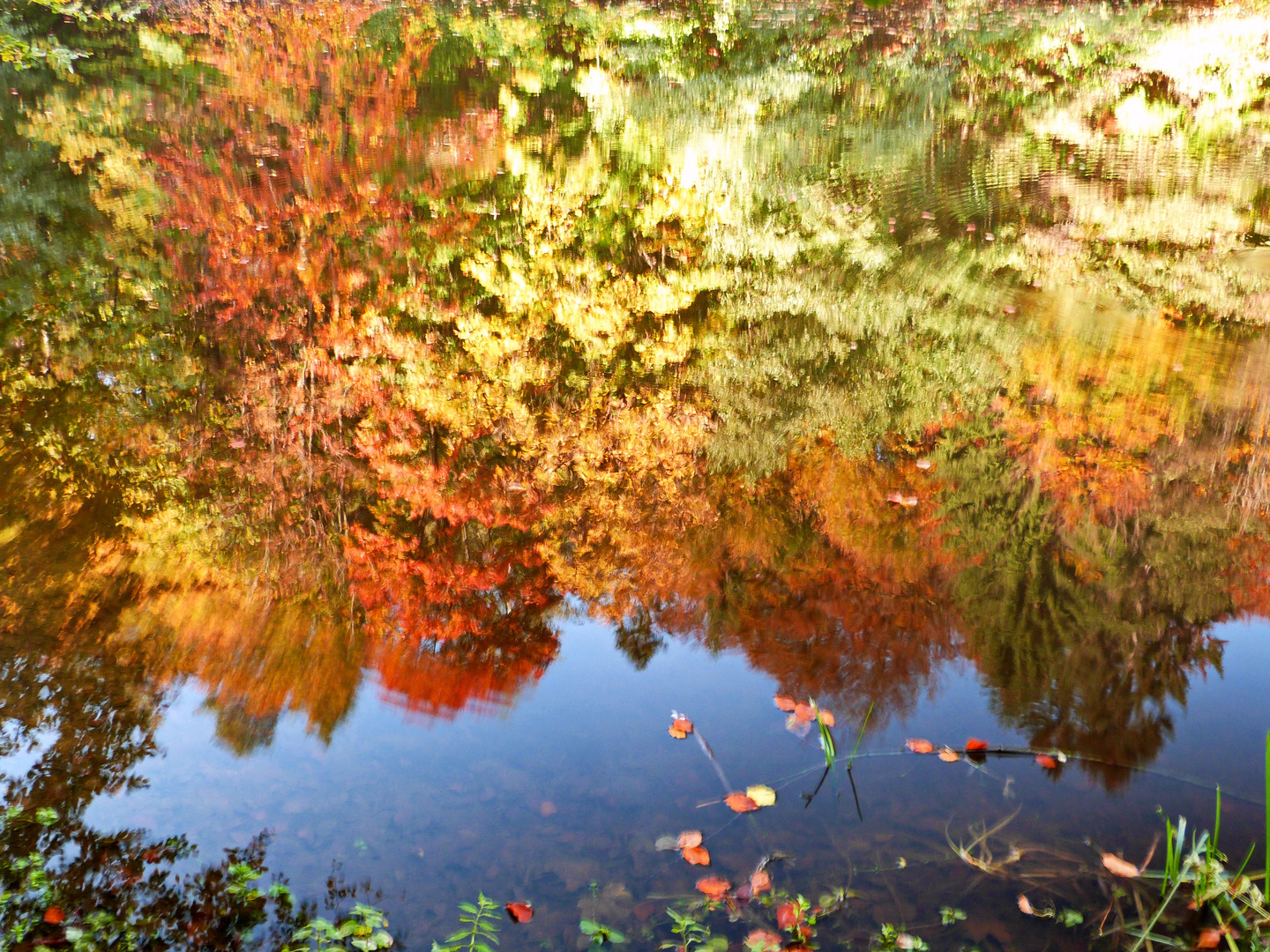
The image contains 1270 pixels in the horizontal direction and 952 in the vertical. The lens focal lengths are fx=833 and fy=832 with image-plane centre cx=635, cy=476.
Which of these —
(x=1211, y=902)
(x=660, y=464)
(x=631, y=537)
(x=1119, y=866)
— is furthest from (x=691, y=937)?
(x=660, y=464)

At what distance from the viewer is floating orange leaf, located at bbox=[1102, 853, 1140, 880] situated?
2.98 meters

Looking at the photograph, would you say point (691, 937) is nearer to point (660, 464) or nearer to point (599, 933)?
point (599, 933)

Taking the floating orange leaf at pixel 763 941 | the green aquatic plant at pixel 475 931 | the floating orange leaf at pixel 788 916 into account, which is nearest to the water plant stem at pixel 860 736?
the floating orange leaf at pixel 788 916

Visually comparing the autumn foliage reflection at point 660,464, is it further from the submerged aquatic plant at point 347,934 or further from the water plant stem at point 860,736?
the submerged aquatic plant at point 347,934

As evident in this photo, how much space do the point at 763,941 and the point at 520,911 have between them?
0.84m

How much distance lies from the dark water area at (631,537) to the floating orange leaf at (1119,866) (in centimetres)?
1

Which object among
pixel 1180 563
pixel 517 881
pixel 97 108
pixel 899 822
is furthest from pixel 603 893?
pixel 97 108

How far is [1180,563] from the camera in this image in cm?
485

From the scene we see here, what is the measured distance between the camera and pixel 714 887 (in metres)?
2.97

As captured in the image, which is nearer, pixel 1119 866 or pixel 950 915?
pixel 950 915

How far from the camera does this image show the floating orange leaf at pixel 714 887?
2.94m

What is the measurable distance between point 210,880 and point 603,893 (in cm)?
144

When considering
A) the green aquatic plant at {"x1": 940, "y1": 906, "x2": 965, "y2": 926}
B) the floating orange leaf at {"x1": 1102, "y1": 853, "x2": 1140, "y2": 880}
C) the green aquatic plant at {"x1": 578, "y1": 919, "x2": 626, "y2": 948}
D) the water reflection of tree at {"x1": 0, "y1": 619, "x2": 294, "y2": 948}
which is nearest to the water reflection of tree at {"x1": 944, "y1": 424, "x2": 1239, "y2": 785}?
the floating orange leaf at {"x1": 1102, "y1": 853, "x2": 1140, "y2": 880}

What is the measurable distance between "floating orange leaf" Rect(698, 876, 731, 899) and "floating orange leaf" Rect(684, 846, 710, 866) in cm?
6
